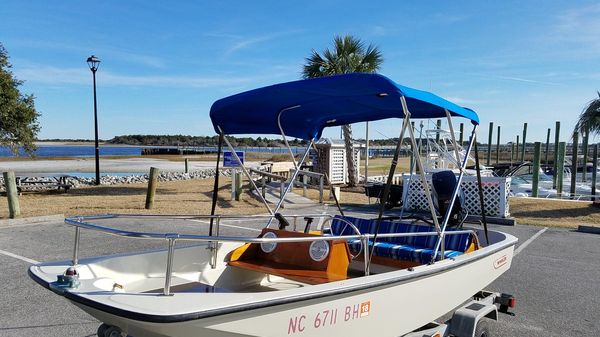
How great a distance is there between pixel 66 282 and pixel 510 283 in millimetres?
5890

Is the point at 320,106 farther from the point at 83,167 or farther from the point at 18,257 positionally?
the point at 83,167

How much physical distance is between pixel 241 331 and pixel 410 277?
155 centimetres

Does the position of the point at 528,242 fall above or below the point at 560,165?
below

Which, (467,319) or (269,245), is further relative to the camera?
(269,245)

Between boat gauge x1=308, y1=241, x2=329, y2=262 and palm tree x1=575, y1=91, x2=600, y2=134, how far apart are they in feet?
66.0

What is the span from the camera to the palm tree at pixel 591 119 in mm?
20531

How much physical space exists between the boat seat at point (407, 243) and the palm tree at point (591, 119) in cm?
1824

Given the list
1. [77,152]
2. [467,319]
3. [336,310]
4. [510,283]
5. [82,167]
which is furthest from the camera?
[77,152]

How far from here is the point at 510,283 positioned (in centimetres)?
701

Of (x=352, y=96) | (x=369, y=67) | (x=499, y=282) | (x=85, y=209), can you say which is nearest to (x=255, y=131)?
(x=352, y=96)

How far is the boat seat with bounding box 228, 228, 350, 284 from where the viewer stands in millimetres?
4461

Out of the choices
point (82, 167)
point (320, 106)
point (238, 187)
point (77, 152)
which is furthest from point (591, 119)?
point (77, 152)

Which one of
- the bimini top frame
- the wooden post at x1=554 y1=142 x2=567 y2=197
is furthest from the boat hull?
the wooden post at x1=554 y1=142 x2=567 y2=197

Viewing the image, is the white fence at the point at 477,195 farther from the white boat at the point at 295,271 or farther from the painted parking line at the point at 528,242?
the white boat at the point at 295,271
